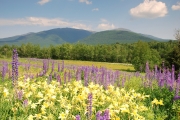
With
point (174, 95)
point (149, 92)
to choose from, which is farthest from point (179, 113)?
point (149, 92)

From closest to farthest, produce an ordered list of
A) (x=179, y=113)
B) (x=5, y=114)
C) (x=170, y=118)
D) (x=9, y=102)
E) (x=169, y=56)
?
(x=5, y=114)
(x=9, y=102)
(x=179, y=113)
(x=170, y=118)
(x=169, y=56)

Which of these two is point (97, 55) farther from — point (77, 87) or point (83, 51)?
point (77, 87)

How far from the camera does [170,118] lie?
7301 millimetres

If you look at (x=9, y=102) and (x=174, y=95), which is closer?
(x=9, y=102)

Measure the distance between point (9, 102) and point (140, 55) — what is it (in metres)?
39.7

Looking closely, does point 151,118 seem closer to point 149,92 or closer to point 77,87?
point 77,87

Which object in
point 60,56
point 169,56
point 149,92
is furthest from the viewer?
point 60,56

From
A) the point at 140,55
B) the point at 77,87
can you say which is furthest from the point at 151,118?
the point at 140,55

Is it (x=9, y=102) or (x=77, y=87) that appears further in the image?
(x=77, y=87)

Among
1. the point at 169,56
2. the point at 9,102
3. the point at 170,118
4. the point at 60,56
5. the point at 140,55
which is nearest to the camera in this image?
the point at 9,102

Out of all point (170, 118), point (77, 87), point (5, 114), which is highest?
point (77, 87)

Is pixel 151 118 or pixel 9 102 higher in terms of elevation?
pixel 9 102

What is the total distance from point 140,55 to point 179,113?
3684 cm

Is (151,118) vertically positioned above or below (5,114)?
below
